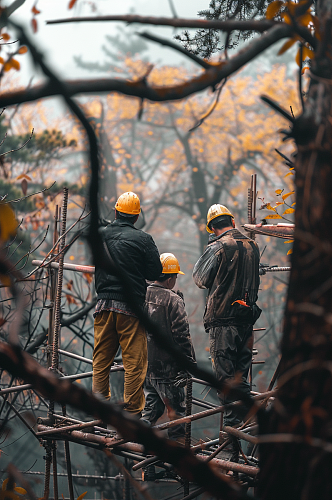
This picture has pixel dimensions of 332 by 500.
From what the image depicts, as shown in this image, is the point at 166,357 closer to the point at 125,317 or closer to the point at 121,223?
the point at 125,317

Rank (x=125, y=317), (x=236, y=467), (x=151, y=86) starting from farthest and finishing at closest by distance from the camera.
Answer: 1. (x=125, y=317)
2. (x=236, y=467)
3. (x=151, y=86)

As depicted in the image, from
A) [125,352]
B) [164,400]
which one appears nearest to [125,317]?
[125,352]

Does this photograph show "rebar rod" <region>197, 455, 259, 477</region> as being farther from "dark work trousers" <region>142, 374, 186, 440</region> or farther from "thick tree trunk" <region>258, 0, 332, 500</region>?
"thick tree trunk" <region>258, 0, 332, 500</region>

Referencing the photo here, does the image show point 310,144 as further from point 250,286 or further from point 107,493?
point 107,493

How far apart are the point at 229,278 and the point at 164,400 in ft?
4.43

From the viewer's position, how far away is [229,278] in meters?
4.53

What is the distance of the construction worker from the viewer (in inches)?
175

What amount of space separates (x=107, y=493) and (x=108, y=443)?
10.3 metres

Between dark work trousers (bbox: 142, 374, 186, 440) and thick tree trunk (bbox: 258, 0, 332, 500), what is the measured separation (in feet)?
11.7

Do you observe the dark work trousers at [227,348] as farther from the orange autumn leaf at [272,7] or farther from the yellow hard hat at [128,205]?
the orange autumn leaf at [272,7]

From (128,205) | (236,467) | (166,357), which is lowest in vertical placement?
(236,467)

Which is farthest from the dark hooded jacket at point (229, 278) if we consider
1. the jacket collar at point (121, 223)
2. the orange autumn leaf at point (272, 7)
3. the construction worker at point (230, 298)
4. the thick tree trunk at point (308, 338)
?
the thick tree trunk at point (308, 338)

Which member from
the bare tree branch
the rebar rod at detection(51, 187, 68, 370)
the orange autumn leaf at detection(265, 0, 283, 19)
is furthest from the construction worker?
the bare tree branch

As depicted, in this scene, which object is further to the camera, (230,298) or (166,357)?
(166,357)
